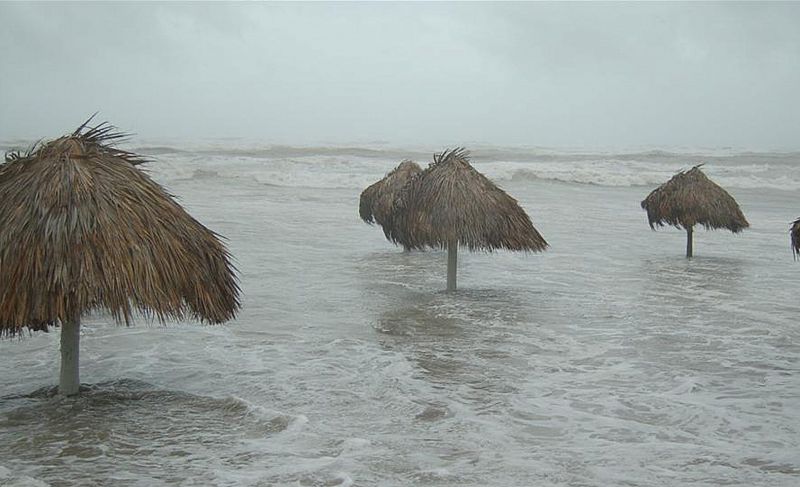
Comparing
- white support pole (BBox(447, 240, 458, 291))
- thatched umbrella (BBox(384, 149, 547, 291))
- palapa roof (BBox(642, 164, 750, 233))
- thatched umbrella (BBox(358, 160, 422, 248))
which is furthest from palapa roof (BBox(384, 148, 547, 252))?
palapa roof (BBox(642, 164, 750, 233))

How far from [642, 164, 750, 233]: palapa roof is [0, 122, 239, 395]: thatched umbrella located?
11837 millimetres

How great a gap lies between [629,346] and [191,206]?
70.3ft

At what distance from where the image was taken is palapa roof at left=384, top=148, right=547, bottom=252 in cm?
1159

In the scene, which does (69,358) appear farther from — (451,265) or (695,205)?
(695,205)

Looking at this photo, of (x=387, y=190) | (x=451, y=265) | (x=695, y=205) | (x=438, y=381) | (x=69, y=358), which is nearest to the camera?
(x=69, y=358)

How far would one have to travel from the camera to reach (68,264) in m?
6.14

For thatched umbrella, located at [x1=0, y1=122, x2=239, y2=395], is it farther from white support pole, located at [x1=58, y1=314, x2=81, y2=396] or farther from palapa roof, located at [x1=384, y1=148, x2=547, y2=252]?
palapa roof, located at [x1=384, y1=148, x2=547, y2=252]

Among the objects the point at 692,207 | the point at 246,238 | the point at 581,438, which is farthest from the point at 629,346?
the point at 246,238

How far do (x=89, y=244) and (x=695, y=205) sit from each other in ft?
42.2

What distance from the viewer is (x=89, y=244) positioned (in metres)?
6.22

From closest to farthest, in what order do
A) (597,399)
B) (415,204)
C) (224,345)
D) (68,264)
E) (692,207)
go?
1. (68,264)
2. (597,399)
3. (224,345)
4. (415,204)
5. (692,207)

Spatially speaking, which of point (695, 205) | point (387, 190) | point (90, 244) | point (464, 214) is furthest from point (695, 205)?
point (90, 244)

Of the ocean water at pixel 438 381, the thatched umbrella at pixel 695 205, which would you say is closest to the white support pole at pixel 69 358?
the ocean water at pixel 438 381

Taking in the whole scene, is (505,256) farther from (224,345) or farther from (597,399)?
(597,399)
